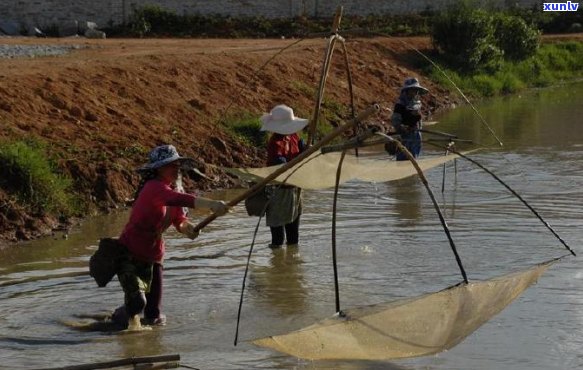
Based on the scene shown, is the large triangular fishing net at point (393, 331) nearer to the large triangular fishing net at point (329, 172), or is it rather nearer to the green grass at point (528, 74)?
the large triangular fishing net at point (329, 172)

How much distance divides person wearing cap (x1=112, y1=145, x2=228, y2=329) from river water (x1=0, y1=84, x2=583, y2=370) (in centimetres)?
34

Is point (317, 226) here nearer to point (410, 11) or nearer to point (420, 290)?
point (420, 290)

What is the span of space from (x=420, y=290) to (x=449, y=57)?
18.9 meters

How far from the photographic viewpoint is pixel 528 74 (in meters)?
30.3

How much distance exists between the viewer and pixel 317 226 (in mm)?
11586

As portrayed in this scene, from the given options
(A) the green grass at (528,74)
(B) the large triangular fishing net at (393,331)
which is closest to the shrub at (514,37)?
(A) the green grass at (528,74)

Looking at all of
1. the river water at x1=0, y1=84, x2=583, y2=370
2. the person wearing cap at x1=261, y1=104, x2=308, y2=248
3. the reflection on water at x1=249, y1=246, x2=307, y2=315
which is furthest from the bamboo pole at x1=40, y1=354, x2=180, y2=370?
the person wearing cap at x1=261, y1=104, x2=308, y2=248

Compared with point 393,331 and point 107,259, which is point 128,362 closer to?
point 107,259

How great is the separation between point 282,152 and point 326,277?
4.05 ft

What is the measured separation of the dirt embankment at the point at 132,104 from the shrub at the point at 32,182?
0.19 m

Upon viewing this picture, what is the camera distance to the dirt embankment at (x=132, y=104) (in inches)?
487

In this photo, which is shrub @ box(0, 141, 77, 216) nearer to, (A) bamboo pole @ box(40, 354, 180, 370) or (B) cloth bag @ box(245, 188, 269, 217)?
(B) cloth bag @ box(245, 188, 269, 217)

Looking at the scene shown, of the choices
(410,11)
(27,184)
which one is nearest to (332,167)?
(27,184)

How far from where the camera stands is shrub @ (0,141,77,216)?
11.2 meters
